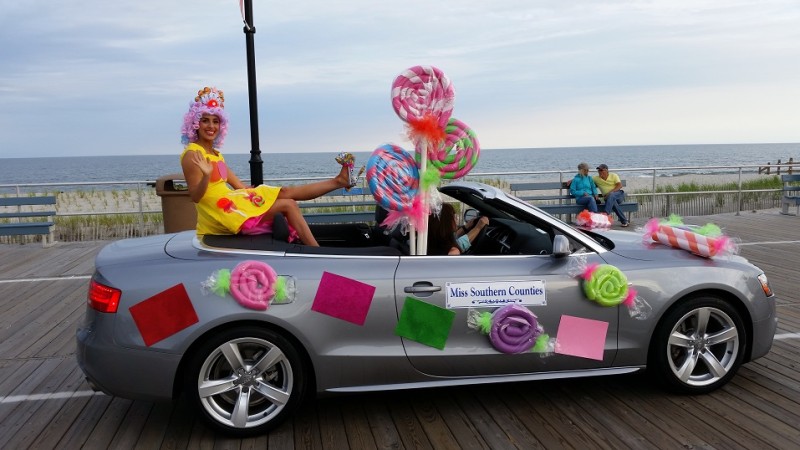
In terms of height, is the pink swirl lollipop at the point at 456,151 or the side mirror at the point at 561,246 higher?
the pink swirl lollipop at the point at 456,151

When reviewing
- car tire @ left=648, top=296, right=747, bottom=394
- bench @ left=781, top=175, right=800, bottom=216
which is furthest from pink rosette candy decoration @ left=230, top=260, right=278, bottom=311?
bench @ left=781, top=175, right=800, bottom=216

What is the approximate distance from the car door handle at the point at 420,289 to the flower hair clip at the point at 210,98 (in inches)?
78.3

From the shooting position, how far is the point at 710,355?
12.9 ft

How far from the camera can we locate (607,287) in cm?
368

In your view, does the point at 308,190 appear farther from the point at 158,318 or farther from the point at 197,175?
the point at 158,318

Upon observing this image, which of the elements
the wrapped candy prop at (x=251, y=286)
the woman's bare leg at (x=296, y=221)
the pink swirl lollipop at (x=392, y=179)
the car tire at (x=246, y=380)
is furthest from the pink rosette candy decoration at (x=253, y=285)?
the pink swirl lollipop at (x=392, y=179)

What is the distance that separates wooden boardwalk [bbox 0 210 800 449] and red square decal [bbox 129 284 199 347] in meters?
0.65

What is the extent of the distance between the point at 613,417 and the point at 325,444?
1.66 m

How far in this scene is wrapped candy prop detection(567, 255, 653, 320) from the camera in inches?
145

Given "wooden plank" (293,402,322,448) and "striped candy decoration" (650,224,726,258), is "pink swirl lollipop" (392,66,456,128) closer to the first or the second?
"striped candy decoration" (650,224,726,258)

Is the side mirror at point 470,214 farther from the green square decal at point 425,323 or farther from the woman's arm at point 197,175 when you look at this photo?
the woman's arm at point 197,175

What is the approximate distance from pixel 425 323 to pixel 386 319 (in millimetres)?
221

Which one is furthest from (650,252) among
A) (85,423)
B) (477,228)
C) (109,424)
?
(85,423)

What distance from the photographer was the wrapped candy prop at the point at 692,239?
3949 millimetres
